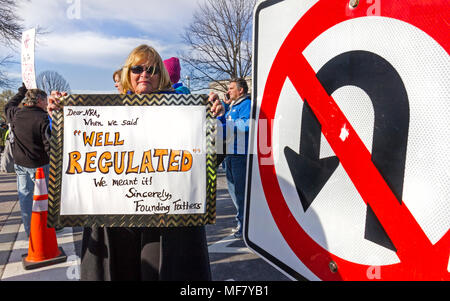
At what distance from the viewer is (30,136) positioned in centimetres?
416

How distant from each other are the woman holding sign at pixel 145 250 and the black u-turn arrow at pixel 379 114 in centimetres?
85

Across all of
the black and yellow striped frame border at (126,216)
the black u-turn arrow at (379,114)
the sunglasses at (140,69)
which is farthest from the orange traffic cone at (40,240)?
the black u-turn arrow at (379,114)

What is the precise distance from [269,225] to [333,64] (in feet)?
1.67

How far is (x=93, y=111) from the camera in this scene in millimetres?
1532

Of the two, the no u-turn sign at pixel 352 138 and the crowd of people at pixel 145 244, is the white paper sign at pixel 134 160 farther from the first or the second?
the no u-turn sign at pixel 352 138

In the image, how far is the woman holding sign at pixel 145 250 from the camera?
62.2 inches

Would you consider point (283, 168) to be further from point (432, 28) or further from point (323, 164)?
point (432, 28)

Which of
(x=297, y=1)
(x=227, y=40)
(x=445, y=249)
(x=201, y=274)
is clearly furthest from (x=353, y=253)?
(x=227, y=40)

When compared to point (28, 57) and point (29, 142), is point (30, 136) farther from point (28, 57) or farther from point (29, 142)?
point (28, 57)

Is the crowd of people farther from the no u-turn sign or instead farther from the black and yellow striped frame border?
the no u-turn sign

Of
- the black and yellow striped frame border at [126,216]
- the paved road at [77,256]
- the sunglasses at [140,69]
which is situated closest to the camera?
the black and yellow striped frame border at [126,216]

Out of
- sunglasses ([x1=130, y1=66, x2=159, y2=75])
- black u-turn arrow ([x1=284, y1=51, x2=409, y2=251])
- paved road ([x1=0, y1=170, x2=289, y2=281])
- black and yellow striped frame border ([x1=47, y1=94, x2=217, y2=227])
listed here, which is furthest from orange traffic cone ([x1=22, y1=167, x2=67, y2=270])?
black u-turn arrow ([x1=284, y1=51, x2=409, y2=251])

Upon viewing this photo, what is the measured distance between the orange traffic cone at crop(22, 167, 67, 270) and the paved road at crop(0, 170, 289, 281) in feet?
0.29

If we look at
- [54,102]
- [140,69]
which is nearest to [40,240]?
[54,102]
